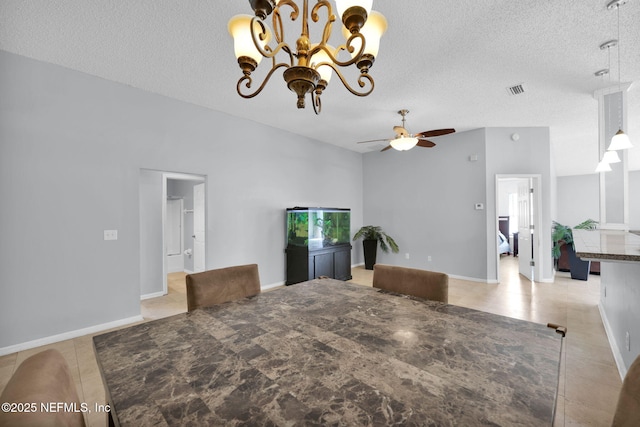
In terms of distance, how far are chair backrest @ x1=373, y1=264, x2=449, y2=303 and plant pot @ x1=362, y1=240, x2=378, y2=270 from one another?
4222 mm

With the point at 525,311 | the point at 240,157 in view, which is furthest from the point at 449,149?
the point at 240,157

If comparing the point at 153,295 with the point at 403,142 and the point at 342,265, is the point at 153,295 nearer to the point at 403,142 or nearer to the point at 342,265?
the point at 342,265

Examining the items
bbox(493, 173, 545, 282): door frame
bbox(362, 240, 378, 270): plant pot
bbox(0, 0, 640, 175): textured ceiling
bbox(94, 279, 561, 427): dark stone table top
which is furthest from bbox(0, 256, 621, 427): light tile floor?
bbox(0, 0, 640, 175): textured ceiling

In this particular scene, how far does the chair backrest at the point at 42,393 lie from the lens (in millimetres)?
469

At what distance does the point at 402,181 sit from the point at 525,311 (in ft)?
10.5

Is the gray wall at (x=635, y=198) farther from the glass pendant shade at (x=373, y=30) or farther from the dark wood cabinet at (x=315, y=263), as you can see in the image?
the glass pendant shade at (x=373, y=30)

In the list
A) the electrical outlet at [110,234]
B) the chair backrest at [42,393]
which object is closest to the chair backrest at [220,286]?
the chair backrest at [42,393]

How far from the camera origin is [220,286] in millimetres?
1516

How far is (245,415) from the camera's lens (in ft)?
1.98

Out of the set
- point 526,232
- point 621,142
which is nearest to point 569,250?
point 526,232

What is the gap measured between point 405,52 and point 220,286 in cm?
254

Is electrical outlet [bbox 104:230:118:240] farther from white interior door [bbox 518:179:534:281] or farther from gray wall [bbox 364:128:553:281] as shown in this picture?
white interior door [bbox 518:179:534:281]

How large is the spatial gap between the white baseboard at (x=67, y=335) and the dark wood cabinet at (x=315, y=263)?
7.14 feet

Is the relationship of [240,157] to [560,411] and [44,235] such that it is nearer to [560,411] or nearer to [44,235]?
[44,235]
